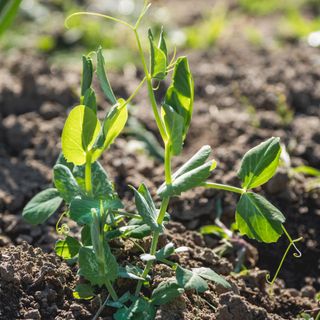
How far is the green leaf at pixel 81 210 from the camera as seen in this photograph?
1.74 metres

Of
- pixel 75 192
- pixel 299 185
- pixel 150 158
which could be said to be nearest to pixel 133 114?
pixel 150 158

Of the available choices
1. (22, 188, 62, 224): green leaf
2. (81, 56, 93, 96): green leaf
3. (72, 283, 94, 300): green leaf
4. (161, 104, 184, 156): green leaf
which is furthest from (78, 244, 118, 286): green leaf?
(81, 56, 93, 96): green leaf

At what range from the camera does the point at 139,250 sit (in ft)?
6.72

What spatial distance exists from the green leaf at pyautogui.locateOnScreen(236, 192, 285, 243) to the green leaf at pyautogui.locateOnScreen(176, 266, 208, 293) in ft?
0.57

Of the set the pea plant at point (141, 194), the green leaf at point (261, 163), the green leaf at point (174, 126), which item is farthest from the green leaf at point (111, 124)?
the green leaf at point (261, 163)

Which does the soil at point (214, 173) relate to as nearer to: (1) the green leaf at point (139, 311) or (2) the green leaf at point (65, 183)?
(1) the green leaf at point (139, 311)

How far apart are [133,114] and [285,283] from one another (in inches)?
49.6

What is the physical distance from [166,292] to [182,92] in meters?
0.50

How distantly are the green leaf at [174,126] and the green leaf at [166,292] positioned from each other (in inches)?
12.8

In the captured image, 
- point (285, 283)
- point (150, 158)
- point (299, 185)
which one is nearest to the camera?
point (285, 283)

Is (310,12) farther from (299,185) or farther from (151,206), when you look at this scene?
(151,206)

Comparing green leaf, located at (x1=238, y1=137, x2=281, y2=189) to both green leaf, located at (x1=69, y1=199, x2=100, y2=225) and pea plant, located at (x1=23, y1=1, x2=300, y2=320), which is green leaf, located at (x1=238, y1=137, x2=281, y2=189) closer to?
pea plant, located at (x1=23, y1=1, x2=300, y2=320)

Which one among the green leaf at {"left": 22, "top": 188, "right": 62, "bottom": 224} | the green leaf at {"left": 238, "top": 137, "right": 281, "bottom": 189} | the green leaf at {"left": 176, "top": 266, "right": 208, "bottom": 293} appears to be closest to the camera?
the green leaf at {"left": 176, "top": 266, "right": 208, "bottom": 293}

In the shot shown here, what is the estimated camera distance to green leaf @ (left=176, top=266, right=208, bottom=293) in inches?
67.9
